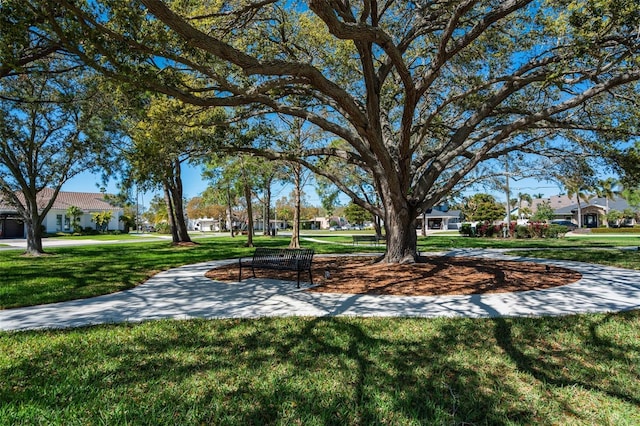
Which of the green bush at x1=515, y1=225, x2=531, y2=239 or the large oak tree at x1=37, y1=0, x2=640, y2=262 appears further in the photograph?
the green bush at x1=515, y1=225, x2=531, y2=239

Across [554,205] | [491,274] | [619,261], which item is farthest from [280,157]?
[554,205]

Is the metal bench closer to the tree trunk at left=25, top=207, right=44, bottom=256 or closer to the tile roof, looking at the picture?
the tree trunk at left=25, top=207, right=44, bottom=256

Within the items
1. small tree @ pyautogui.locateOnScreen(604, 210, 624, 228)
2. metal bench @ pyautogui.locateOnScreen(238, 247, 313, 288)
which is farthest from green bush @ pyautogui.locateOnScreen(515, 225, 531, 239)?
small tree @ pyautogui.locateOnScreen(604, 210, 624, 228)

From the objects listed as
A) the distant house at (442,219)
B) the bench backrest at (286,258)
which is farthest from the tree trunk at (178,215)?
the distant house at (442,219)

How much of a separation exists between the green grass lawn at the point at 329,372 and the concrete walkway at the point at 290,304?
1.59 ft

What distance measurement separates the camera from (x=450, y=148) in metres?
9.72

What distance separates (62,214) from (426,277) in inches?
2057

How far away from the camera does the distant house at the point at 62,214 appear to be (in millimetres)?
40472

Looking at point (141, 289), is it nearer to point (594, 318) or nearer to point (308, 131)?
point (594, 318)

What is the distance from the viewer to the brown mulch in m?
7.62

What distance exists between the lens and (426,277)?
8812mm

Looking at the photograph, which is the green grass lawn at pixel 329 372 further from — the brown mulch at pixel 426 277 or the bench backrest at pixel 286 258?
the bench backrest at pixel 286 258

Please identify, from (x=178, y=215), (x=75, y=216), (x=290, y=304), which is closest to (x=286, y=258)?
(x=290, y=304)

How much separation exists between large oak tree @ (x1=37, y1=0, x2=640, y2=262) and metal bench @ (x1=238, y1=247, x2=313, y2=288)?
2.69 metres
